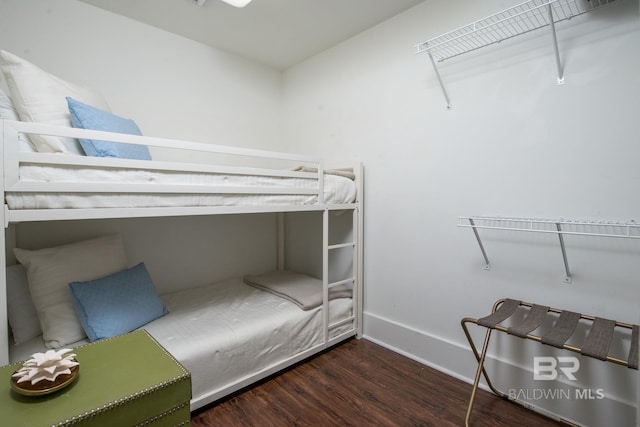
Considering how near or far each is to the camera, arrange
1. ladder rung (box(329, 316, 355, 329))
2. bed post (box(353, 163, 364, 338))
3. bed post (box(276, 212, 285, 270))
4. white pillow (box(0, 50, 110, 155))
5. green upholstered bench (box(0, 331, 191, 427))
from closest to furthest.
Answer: green upholstered bench (box(0, 331, 191, 427)) < white pillow (box(0, 50, 110, 155)) < ladder rung (box(329, 316, 355, 329)) < bed post (box(353, 163, 364, 338)) < bed post (box(276, 212, 285, 270))

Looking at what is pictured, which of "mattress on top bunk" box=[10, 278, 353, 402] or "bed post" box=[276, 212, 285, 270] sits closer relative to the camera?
"mattress on top bunk" box=[10, 278, 353, 402]

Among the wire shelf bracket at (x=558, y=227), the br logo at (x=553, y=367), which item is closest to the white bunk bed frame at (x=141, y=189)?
the wire shelf bracket at (x=558, y=227)

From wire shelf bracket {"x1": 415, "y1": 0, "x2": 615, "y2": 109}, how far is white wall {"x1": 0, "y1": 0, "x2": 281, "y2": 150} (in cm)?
167

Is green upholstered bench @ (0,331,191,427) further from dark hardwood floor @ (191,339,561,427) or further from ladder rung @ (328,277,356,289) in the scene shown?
ladder rung @ (328,277,356,289)

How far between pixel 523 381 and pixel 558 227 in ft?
2.72

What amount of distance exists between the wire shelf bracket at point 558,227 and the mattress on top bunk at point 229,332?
3.54 feet

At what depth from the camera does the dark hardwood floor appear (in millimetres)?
1479

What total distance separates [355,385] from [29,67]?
2351 mm

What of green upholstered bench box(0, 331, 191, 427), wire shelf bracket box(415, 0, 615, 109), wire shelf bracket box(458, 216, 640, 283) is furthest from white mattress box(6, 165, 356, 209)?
wire shelf bracket box(415, 0, 615, 109)

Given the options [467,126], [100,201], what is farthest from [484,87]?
[100,201]

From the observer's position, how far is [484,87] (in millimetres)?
1712

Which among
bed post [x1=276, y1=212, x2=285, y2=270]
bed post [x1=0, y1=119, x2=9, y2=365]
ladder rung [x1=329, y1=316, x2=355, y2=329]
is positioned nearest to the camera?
bed post [x1=0, y1=119, x2=9, y2=365]

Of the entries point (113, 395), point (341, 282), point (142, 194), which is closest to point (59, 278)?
point (142, 194)

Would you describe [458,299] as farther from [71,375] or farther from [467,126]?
[71,375]
